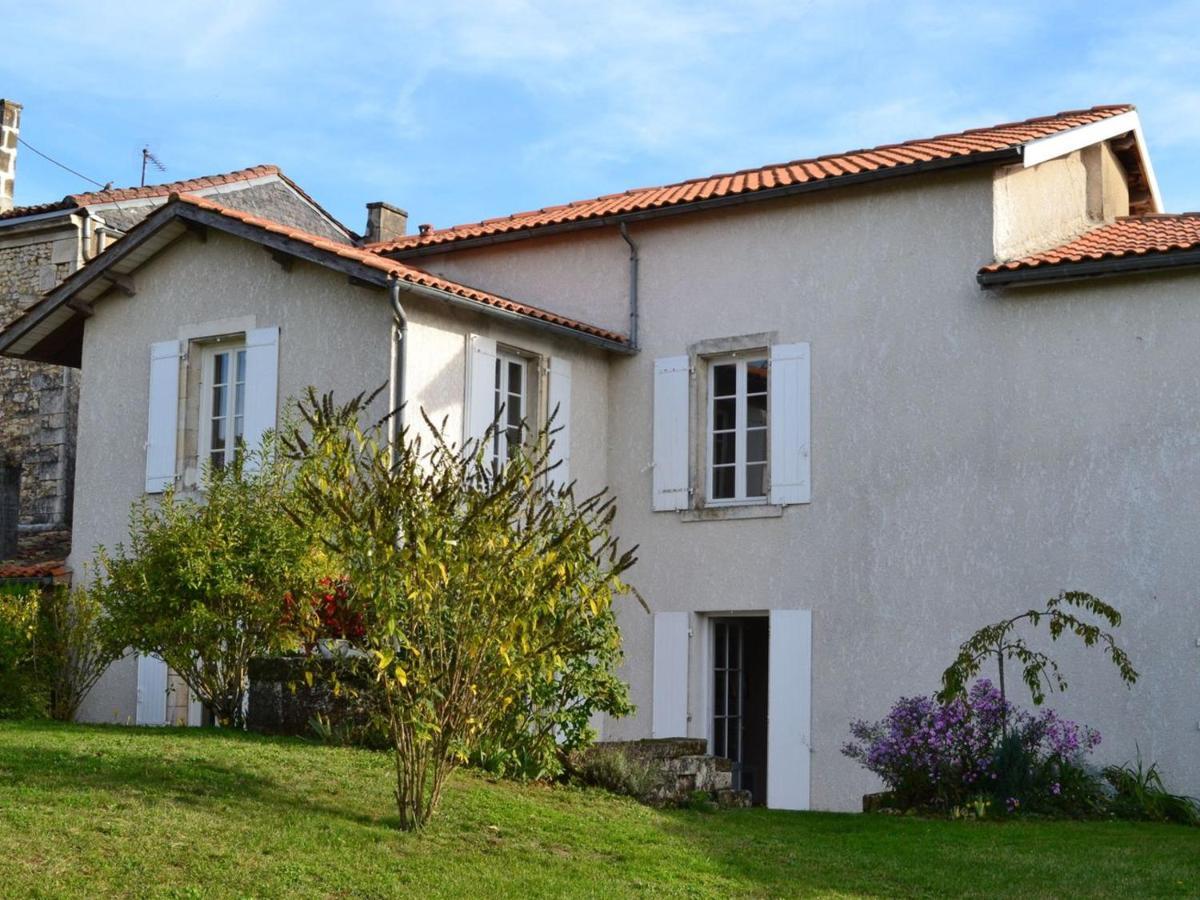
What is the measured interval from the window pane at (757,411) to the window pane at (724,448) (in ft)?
0.82

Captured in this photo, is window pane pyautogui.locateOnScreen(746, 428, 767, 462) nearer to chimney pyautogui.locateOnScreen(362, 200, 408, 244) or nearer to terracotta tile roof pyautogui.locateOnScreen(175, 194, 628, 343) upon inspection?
terracotta tile roof pyautogui.locateOnScreen(175, 194, 628, 343)

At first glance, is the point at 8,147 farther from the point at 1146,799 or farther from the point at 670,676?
the point at 1146,799

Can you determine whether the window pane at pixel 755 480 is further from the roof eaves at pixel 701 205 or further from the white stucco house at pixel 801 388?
the roof eaves at pixel 701 205

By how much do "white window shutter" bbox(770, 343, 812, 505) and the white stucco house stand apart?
Answer: 0.03m

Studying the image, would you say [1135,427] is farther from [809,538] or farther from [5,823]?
[5,823]

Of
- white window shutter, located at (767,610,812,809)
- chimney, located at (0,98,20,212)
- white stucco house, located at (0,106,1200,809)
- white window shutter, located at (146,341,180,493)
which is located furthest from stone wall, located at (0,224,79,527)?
white window shutter, located at (767,610,812,809)

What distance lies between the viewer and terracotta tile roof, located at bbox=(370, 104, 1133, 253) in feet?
43.9

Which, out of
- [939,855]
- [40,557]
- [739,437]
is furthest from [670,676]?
[40,557]

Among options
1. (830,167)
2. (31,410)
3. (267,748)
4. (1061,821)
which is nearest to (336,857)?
(267,748)

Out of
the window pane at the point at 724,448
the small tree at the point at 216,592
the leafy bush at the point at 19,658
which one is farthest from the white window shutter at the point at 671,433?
the leafy bush at the point at 19,658

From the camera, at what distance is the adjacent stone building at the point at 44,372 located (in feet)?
61.5

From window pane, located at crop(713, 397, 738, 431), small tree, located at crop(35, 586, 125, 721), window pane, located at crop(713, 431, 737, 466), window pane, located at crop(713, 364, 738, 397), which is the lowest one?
small tree, located at crop(35, 586, 125, 721)

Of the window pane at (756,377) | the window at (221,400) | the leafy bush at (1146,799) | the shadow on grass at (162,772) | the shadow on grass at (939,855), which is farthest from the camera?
the window pane at (756,377)

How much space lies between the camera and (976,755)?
10.9 meters
